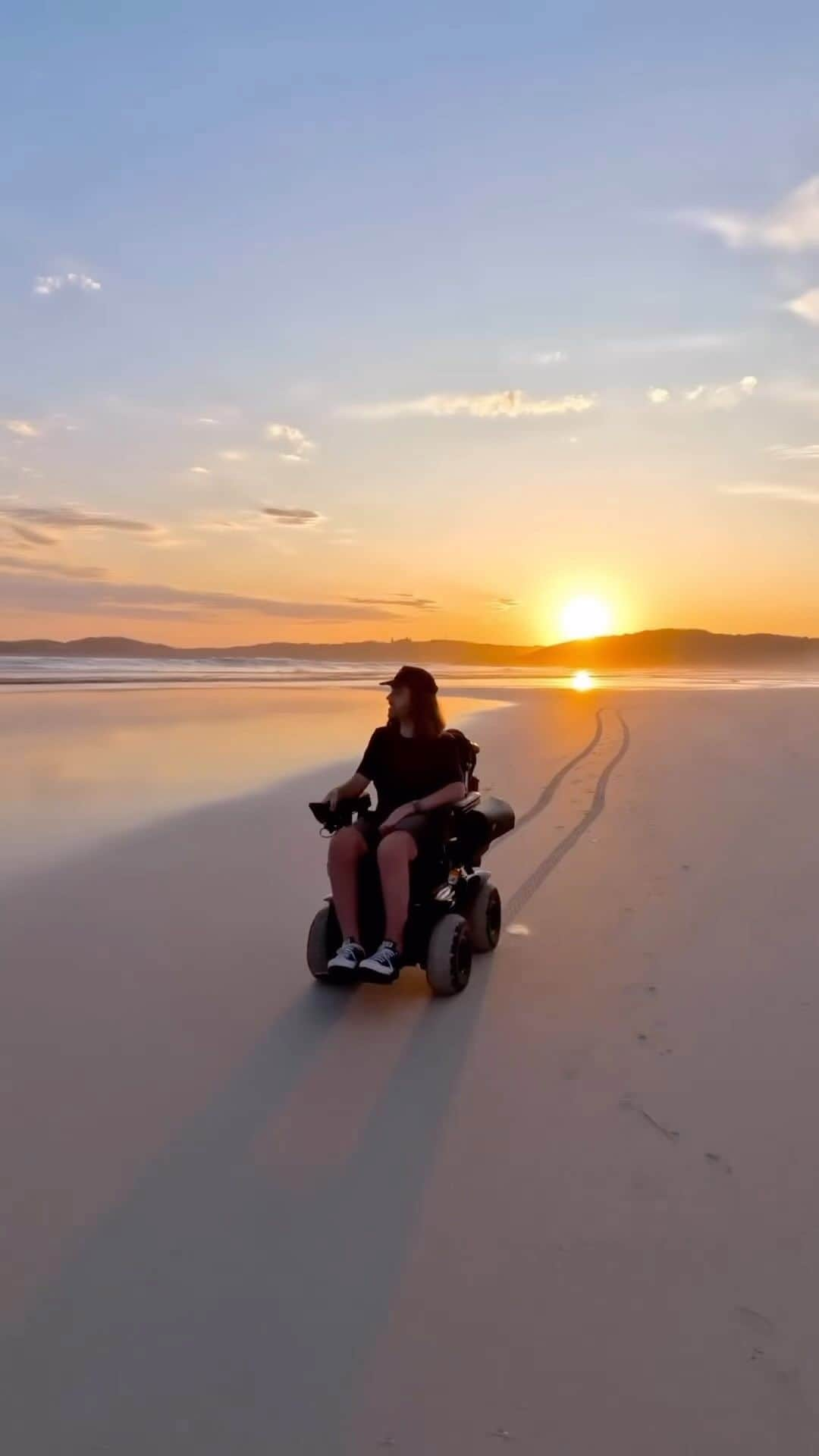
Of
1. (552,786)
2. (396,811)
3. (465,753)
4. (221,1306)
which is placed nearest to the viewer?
(221,1306)

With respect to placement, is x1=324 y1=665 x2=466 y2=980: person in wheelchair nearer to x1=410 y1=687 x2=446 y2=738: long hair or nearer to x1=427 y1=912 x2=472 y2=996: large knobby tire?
x1=410 y1=687 x2=446 y2=738: long hair

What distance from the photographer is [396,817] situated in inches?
219

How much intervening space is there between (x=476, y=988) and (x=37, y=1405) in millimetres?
3260

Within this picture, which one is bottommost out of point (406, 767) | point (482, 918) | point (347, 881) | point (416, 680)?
point (482, 918)

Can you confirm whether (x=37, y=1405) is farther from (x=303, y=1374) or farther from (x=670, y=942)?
(x=670, y=942)

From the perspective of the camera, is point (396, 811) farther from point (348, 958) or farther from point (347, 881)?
point (348, 958)

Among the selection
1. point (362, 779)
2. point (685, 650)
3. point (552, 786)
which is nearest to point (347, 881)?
point (362, 779)

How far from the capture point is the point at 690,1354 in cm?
274

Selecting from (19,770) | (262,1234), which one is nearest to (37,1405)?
(262,1234)

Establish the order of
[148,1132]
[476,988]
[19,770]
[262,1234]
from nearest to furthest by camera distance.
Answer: [262,1234], [148,1132], [476,988], [19,770]

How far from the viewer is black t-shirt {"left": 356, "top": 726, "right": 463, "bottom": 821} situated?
579 cm

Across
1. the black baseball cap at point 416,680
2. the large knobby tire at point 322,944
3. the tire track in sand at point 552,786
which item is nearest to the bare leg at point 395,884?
the large knobby tire at point 322,944

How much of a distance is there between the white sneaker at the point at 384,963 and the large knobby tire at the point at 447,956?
0.56 ft

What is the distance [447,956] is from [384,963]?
12.3 inches
